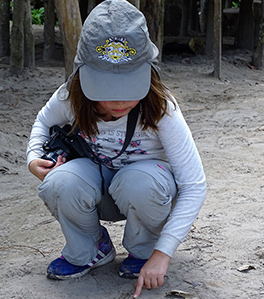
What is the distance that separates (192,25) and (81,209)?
13.9 m

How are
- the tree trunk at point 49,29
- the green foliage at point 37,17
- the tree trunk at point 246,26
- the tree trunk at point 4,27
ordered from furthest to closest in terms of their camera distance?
the green foliage at point 37,17
the tree trunk at point 246,26
the tree trunk at point 49,29
the tree trunk at point 4,27

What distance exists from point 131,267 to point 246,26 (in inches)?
350

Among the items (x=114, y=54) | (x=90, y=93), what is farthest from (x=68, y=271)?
(x=114, y=54)

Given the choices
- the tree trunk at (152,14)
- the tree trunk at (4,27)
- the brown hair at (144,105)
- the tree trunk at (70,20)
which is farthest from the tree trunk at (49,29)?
the brown hair at (144,105)

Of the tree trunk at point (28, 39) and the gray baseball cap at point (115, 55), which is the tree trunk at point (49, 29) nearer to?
the tree trunk at point (28, 39)

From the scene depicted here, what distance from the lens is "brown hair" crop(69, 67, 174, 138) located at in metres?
2.04

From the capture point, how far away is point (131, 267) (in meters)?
2.19

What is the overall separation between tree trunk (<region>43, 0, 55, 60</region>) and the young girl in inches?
276

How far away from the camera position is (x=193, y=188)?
2086mm

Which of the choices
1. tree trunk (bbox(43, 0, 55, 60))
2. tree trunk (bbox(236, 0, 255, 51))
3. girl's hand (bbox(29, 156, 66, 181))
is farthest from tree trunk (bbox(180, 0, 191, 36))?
girl's hand (bbox(29, 156, 66, 181))

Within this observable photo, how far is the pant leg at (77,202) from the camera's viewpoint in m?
2.09

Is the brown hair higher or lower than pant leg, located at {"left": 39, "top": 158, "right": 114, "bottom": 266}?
higher

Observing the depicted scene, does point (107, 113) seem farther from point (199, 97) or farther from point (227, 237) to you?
point (199, 97)

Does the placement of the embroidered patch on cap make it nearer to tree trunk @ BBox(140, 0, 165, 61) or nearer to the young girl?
the young girl
